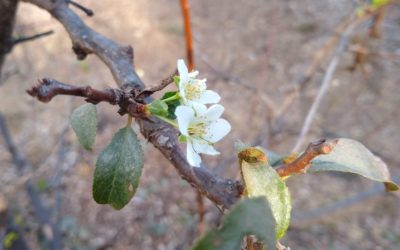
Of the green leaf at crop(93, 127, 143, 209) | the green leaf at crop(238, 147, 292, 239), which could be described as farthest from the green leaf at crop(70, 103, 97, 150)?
the green leaf at crop(238, 147, 292, 239)

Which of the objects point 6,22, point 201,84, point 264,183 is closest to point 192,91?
point 201,84

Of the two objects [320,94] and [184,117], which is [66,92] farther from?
[320,94]

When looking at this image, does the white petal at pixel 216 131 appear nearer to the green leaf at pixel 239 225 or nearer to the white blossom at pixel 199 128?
the white blossom at pixel 199 128

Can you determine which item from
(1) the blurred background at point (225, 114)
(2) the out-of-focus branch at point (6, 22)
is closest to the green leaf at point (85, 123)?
(2) the out-of-focus branch at point (6, 22)

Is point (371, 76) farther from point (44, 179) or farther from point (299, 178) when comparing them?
point (44, 179)

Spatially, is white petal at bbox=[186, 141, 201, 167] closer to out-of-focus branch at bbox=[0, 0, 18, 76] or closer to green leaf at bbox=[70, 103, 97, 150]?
green leaf at bbox=[70, 103, 97, 150]
